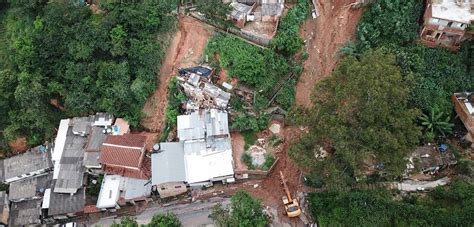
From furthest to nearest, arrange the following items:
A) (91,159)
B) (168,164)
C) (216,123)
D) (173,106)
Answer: (173,106), (91,159), (216,123), (168,164)

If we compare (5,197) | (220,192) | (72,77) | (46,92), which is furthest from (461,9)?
(5,197)

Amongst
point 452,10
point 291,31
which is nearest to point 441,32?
point 452,10

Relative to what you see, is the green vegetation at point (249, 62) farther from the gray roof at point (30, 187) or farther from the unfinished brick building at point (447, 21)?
the gray roof at point (30, 187)

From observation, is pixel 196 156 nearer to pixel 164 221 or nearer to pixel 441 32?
pixel 164 221

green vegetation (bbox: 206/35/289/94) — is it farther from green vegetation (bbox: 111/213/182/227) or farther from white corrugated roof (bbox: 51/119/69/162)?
white corrugated roof (bbox: 51/119/69/162)

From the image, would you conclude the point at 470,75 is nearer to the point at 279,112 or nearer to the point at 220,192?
the point at 279,112

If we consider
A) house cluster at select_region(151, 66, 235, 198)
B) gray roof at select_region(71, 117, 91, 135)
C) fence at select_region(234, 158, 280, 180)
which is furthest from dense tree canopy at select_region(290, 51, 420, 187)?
gray roof at select_region(71, 117, 91, 135)

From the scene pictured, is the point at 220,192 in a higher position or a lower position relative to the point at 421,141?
lower
